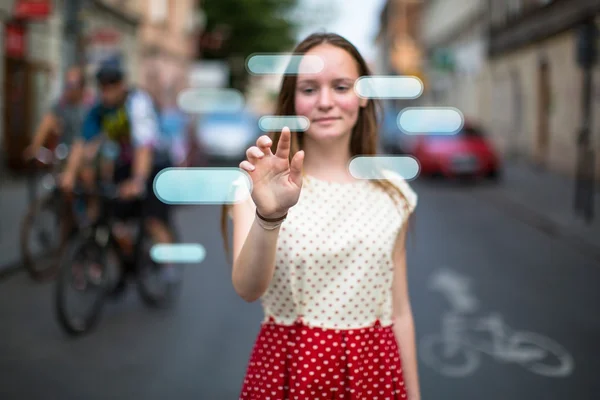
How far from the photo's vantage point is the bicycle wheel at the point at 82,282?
17.3ft

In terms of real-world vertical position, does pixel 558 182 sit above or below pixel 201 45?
below

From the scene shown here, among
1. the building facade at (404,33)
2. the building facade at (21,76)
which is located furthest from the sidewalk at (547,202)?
the building facade at (404,33)

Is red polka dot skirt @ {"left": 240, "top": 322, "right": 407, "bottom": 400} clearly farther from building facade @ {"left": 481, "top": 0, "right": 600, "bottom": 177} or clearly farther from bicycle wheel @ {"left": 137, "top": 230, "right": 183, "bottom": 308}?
building facade @ {"left": 481, "top": 0, "right": 600, "bottom": 177}

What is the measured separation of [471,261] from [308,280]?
6590mm

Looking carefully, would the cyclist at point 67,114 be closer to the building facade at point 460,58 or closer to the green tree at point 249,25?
the building facade at point 460,58

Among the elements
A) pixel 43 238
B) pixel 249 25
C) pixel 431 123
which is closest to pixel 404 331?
pixel 43 238

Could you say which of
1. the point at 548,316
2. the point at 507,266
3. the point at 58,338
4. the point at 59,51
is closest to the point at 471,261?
the point at 507,266

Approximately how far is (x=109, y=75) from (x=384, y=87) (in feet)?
11.4

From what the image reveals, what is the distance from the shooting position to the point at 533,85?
23.1 m

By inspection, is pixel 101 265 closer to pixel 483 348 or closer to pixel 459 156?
pixel 483 348

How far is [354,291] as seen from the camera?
1.95 m

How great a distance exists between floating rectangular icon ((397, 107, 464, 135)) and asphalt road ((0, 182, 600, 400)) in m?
9.69

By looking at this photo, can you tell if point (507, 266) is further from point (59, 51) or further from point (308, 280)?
point (59, 51)

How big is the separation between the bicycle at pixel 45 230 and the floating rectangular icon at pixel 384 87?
543 centimetres
